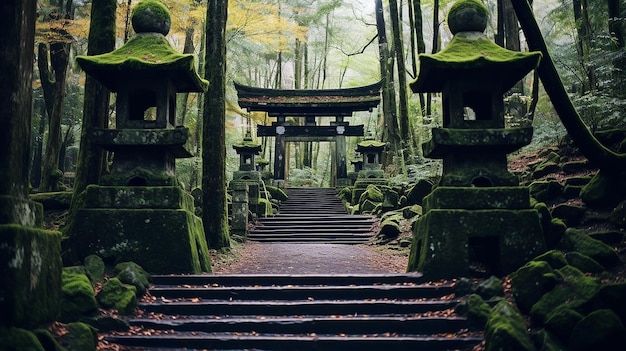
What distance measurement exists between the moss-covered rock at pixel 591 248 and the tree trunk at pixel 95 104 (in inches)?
323

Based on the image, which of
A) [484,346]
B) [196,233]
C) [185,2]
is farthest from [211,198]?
[185,2]

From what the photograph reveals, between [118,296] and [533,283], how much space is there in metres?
5.37

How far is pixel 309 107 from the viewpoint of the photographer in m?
24.6

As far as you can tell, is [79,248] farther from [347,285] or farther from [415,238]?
[415,238]

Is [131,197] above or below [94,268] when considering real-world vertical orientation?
above

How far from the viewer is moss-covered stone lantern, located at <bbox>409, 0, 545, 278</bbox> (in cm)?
711

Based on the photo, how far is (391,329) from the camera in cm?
582

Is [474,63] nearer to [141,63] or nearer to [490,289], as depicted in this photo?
[490,289]

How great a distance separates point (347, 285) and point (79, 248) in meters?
4.38

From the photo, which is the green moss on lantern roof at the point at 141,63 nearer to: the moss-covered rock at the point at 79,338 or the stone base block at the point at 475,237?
the moss-covered rock at the point at 79,338

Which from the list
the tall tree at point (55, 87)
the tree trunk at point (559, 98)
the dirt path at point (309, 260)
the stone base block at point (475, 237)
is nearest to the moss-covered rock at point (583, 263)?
the stone base block at point (475, 237)

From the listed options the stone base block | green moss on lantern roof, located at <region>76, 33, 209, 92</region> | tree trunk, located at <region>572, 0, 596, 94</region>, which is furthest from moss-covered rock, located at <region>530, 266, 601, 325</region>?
tree trunk, located at <region>572, 0, 596, 94</region>

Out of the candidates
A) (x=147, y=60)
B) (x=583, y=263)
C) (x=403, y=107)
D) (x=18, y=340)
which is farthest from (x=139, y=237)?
(x=403, y=107)

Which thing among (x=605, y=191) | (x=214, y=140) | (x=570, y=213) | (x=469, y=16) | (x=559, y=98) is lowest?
(x=570, y=213)
